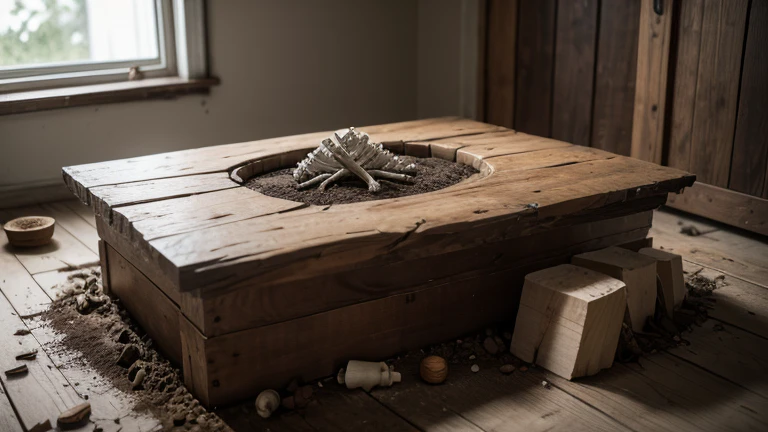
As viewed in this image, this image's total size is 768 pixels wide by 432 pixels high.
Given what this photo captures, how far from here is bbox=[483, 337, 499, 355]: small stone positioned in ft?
7.40

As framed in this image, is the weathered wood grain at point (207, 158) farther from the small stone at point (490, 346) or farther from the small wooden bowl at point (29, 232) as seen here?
the small stone at point (490, 346)

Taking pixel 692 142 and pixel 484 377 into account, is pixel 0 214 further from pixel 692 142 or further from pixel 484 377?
pixel 692 142

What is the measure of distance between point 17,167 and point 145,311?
1.75 m

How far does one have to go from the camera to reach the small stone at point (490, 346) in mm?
2256

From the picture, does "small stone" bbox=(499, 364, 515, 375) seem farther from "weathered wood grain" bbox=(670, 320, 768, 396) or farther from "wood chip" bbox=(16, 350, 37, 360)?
"wood chip" bbox=(16, 350, 37, 360)

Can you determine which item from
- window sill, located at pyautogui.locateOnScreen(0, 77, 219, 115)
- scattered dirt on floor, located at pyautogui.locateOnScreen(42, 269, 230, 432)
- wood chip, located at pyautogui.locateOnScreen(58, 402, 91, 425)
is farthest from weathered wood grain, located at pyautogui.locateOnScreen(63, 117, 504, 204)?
window sill, located at pyautogui.locateOnScreen(0, 77, 219, 115)

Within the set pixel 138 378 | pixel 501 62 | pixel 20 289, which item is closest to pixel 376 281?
pixel 138 378

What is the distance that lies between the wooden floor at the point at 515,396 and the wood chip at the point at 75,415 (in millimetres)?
31

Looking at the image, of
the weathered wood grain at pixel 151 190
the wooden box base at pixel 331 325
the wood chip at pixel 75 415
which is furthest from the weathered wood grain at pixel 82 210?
the wood chip at pixel 75 415

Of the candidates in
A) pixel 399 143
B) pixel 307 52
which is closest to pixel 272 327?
pixel 399 143

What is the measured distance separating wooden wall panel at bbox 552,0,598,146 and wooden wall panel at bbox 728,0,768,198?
0.75 m

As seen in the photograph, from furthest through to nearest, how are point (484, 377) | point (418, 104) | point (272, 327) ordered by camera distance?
point (418, 104), point (484, 377), point (272, 327)

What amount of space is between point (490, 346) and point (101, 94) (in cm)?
244

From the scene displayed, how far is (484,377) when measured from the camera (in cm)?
214
